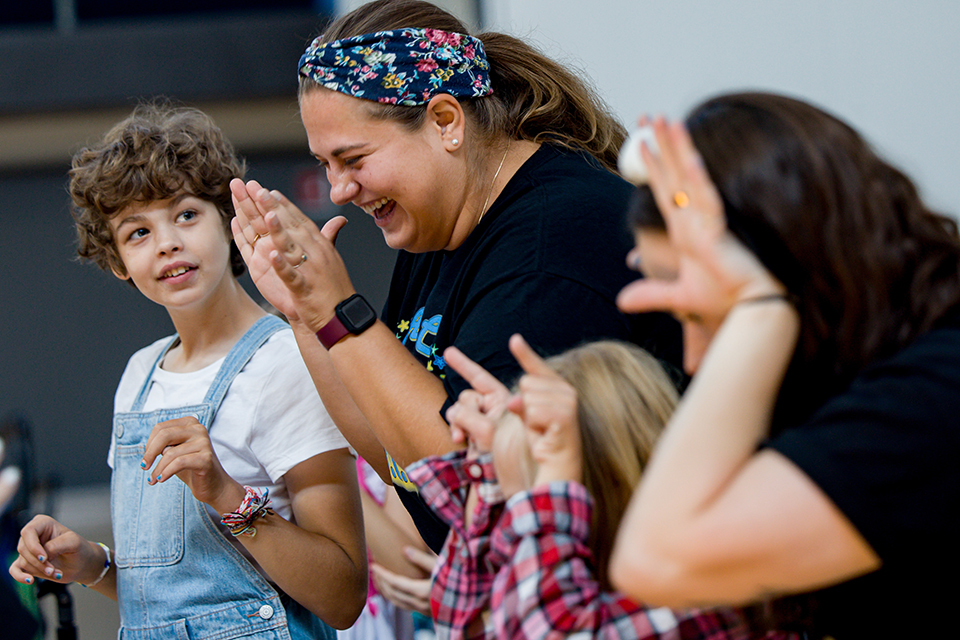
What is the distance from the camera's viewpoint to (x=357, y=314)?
1289 millimetres

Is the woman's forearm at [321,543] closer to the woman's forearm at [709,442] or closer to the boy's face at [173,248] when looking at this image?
the boy's face at [173,248]

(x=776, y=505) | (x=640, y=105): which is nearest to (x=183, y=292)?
(x=776, y=505)

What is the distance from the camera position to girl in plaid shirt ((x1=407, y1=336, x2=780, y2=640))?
931 mm

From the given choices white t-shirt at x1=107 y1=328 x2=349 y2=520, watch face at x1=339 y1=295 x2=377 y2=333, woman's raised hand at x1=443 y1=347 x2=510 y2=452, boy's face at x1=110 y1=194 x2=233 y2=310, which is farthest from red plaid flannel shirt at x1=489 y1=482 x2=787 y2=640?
boy's face at x1=110 y1=194 x2=233 y2=310

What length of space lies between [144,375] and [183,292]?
240 millimetres

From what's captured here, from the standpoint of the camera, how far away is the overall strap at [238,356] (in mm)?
1585

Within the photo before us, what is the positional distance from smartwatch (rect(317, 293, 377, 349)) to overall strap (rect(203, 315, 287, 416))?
1.21 feet

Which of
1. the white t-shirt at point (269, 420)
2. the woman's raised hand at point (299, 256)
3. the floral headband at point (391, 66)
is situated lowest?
the white t-shirt at point (269, 420)

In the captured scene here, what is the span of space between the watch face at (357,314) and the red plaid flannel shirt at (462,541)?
0.26m

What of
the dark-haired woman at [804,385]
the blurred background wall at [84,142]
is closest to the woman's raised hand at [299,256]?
the dark-haired woman at [804,385]

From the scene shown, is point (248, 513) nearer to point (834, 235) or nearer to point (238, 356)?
point (238, 356)

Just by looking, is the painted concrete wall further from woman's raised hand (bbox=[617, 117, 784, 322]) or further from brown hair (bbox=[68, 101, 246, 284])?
woman's raised hand (bbox=[617, 117, 784, 322])

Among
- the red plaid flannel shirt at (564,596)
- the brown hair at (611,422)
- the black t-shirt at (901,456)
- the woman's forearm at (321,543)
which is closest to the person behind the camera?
the black t-shirt at (901,456)

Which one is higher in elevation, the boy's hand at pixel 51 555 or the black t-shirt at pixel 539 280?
the black t-shirt at pixel 539 280
